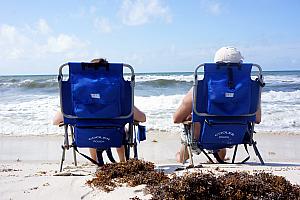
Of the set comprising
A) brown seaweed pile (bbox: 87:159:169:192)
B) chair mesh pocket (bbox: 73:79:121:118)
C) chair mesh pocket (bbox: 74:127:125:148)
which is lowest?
brown seaweed pile (bbox: 87:159:169:192)

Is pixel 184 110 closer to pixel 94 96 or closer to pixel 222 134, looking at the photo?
pixel 222 134

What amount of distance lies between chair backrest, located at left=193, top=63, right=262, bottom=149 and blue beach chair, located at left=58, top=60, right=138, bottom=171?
32.4 inches

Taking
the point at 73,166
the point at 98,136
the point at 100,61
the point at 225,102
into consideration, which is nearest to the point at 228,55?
the point at 225,102

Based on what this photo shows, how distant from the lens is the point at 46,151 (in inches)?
272

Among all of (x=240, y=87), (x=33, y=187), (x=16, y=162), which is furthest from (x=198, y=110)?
(x=16, y=162)

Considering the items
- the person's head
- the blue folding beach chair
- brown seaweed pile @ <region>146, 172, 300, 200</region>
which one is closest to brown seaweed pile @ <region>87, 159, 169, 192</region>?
brown seaweed pile @ <region>146, 172, 300, 200</region>

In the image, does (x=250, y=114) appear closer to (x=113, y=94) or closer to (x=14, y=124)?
(x=113, y=94)

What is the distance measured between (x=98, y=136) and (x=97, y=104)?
14.6 inches

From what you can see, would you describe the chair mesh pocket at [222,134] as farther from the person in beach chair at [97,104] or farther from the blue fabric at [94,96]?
the blue fabric at [94,96]

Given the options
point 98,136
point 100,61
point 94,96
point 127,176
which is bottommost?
point 127,176

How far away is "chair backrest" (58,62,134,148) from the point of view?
4402mm

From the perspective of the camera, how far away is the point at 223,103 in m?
4.56

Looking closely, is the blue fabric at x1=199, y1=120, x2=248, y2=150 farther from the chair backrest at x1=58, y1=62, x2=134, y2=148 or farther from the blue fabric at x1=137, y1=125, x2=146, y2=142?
the chair backrest at x1=58, y1=62, x2=134, y2=148

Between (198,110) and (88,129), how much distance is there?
127 cm
